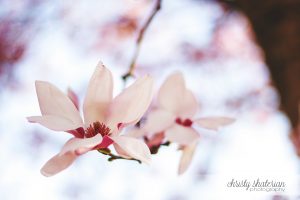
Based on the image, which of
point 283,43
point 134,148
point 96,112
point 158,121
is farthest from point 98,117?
point 283,43

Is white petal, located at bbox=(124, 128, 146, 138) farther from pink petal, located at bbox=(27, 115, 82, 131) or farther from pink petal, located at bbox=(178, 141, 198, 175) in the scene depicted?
pink petal, located at bbox=(27, 115, 82, 131)

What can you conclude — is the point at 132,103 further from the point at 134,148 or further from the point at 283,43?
the point at 283,43

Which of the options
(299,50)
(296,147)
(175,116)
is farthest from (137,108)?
(296,147)

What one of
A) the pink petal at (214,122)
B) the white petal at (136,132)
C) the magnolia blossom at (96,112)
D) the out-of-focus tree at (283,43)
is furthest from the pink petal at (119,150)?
the out-of-focus tree at (283,43)

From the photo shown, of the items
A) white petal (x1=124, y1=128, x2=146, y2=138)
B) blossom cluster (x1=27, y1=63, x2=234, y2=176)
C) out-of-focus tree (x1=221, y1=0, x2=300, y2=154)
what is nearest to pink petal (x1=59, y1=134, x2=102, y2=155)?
blossom cluster (x1=27, y1=63, x2=234, y2=176)

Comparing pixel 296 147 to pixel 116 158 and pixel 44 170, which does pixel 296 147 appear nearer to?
pixel 116 158

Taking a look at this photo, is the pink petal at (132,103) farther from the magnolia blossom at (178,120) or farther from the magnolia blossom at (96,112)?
the magnolia blossom at (178,120)
